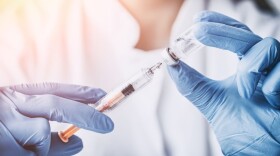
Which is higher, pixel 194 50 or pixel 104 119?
pixel 194 50

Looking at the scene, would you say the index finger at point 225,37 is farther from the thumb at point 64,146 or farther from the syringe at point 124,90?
the thumb at point 64,146

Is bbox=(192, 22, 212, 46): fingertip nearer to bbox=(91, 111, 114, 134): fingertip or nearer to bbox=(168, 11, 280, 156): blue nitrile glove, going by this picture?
bbox=(168, 11, 280, 156): blue nitrile glove

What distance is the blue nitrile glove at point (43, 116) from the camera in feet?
3.51

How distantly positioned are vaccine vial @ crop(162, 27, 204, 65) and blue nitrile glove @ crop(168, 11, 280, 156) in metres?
0.02

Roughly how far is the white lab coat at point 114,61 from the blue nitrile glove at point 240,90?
Result: 35 millimetres

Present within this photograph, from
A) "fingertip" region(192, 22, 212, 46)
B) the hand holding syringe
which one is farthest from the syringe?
"fingertip" region(192, 22, 212, 46)

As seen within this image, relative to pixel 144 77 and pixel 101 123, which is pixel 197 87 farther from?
pixel 101 123

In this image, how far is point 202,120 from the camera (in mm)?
1122

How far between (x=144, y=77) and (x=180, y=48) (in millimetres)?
105

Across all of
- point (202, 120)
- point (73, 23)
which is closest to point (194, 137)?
point (202, 120)

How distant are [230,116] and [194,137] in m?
0.10

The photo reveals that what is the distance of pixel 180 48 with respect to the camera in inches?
41.2

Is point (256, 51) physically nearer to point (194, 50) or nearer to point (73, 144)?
point (194, 50)

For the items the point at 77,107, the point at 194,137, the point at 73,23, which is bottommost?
the point at 194,137
